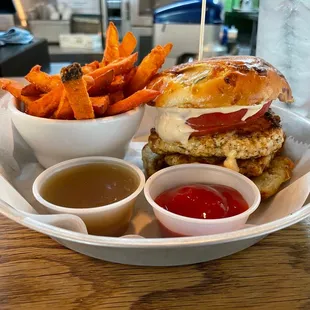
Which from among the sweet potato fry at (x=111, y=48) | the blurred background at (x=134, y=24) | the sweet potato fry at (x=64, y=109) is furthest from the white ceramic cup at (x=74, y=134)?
the blurred background at (x=134, y=24)

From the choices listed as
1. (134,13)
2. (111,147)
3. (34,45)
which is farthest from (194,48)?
(111,147)

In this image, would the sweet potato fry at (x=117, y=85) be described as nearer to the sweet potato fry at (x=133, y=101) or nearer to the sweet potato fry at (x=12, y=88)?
the sweet potato fry at (x=133, y=101)

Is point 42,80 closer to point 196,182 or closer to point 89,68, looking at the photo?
point 89,68

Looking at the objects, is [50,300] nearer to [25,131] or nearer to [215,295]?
[215,295]

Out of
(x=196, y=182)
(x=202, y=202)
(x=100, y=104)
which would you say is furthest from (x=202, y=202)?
(x=100, y=104)

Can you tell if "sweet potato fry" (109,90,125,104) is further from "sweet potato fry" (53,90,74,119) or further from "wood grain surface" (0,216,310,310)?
"wood grain surface" (0,216,310,310)

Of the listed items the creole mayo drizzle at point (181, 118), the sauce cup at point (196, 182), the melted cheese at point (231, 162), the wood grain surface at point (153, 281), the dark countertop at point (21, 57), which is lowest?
the dark countertop at point (21, 57)

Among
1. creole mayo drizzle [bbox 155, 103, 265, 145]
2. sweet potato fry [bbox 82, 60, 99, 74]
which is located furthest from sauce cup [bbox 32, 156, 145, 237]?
sweet potato fry [bbox 82, 60, 99, 74]
